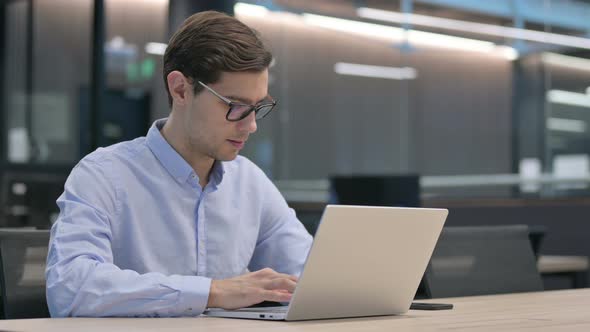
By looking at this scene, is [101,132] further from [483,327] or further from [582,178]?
[483,327]

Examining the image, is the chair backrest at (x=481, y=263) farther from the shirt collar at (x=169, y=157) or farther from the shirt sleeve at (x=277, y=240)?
the shirt collar at (x=169, y=157)

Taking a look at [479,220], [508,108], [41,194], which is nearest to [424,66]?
[508,108]

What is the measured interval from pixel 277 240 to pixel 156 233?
41 centimetres

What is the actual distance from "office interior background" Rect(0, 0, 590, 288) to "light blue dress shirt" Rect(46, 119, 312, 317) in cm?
364

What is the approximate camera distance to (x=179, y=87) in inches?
88.2

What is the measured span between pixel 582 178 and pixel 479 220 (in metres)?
0.79

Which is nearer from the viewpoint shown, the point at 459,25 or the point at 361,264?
the point at 361,264

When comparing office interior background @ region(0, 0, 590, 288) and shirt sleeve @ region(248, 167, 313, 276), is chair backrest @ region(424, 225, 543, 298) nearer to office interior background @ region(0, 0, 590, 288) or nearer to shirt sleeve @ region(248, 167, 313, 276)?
shirt sleeve @ region(248, 167, 313, 276)

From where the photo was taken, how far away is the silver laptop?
5.64 feet

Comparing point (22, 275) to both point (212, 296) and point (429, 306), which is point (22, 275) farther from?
point (429, 306)

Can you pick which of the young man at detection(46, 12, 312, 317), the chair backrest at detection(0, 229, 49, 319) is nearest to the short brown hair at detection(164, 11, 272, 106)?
the young man at detection(46, 12, 312, 317)

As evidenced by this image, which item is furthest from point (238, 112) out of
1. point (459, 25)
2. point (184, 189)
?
point (459, 25)

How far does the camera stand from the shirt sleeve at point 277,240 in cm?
245

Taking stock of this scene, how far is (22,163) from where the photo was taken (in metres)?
7.54
